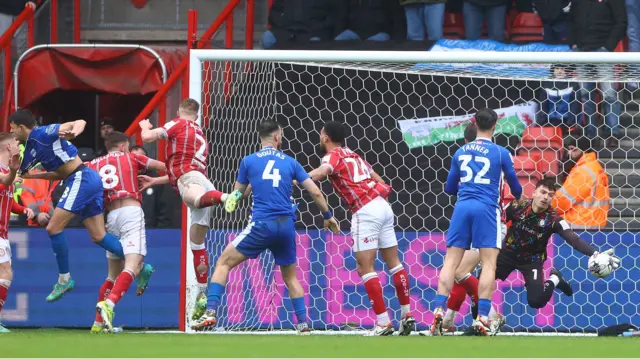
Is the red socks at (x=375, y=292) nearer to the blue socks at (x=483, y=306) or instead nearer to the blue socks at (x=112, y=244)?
the blue socks at (x=483, y=306)

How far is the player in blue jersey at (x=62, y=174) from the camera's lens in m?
10.6

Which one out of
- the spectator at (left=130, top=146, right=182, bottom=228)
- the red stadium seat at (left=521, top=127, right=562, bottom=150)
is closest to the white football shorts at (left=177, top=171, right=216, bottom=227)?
the spectator at (left=130, top=146, right=182, bottom=228)

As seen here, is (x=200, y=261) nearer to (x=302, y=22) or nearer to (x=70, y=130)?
(x=70, y=130)

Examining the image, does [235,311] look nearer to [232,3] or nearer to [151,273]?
[151,273]

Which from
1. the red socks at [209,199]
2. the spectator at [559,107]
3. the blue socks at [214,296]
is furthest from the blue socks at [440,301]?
the spectator at [559,107]

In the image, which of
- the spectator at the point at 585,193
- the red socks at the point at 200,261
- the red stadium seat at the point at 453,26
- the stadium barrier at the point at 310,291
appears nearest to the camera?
the red socks at the point at 200,261

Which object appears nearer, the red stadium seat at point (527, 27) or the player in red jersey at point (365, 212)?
the player in red jersey at point (365, 212)

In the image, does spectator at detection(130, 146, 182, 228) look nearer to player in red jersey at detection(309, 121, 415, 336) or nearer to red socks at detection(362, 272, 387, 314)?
player in red jersey at detection(309, 121, 415, 336)

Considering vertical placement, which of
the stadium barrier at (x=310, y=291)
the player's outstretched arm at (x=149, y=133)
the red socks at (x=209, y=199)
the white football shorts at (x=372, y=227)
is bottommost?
the stadium barrier at (x=310, y=291)

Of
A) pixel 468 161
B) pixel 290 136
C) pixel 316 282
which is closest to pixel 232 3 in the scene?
pixel 290 136

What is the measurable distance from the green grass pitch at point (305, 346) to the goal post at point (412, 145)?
2.30 meters

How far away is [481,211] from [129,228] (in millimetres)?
3162

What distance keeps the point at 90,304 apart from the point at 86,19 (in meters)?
6.29

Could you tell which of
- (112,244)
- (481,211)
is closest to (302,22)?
(112,244)
